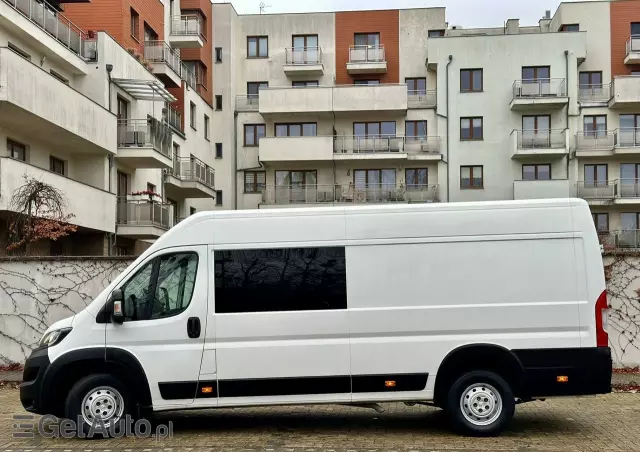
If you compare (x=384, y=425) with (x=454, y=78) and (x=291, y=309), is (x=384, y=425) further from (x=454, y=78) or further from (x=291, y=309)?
(x=454, y=78)

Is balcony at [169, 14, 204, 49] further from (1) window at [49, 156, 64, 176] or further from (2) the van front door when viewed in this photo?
(2) the van front door

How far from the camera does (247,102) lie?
149 ft

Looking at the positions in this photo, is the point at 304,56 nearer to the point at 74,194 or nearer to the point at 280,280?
the point at 74,194

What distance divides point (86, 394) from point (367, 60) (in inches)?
1520

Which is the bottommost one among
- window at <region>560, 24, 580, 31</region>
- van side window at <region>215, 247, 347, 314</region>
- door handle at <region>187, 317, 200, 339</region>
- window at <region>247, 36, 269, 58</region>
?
door handle at <region>187, 317, 200, 339</region>

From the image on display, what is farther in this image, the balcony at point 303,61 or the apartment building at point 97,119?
the balcony at point 303,61

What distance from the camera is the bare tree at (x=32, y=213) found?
17.9 metres

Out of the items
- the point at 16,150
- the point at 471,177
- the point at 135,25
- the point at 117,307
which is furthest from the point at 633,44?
the point at 117,307

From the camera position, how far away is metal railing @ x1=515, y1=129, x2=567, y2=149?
41.5m

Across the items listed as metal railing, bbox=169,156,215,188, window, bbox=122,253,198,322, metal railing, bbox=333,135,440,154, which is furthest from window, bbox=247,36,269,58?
window, bbox=122,253,198,322

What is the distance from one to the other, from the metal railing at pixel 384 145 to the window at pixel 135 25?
512 inches

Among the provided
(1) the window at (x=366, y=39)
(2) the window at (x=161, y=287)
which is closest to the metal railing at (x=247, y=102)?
(1) the window at (x=366, y=39)

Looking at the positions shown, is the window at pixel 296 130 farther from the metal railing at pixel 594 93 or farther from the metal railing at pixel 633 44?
the metal railing at pixel 633 44

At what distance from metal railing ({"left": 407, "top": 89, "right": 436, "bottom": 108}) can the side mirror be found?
36.3 meters
